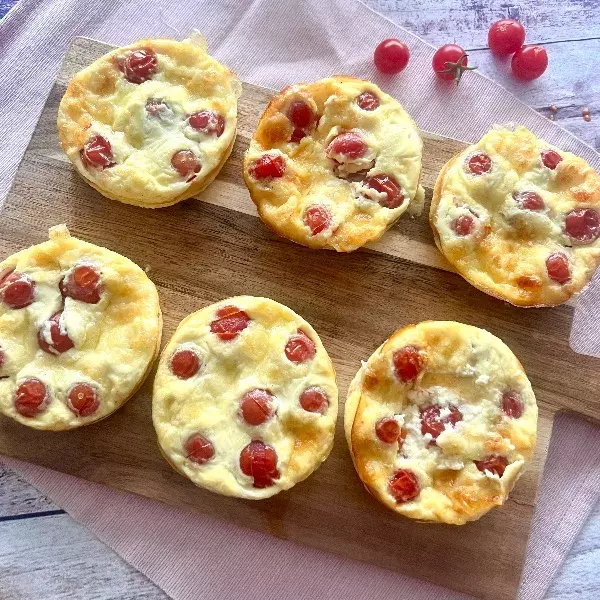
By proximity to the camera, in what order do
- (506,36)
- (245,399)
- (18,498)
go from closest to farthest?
1. (245,399)
2. (18,498)
3. (506,36)

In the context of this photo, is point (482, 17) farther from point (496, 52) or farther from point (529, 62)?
point (529, 62)

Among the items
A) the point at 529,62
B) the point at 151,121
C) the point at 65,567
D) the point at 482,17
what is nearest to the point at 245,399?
the point at 65,567

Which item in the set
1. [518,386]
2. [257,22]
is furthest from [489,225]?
[257,22]

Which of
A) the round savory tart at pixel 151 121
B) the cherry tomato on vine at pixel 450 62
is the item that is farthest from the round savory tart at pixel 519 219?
the round savory tart at pixel 151 121

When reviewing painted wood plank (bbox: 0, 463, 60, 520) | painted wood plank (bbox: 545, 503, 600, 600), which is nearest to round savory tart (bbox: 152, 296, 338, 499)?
painted wood plank (bbox: 0, 463, 60, 520)

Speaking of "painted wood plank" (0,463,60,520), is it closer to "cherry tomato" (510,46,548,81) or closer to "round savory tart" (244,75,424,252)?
"round savory tart" (244,75,424,252)

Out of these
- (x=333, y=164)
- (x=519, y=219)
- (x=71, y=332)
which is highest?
(x=333, y=164)

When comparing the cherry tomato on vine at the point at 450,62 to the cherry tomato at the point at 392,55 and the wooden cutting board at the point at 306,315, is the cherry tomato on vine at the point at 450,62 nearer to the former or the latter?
the cherry tomato at the point at 392,55
